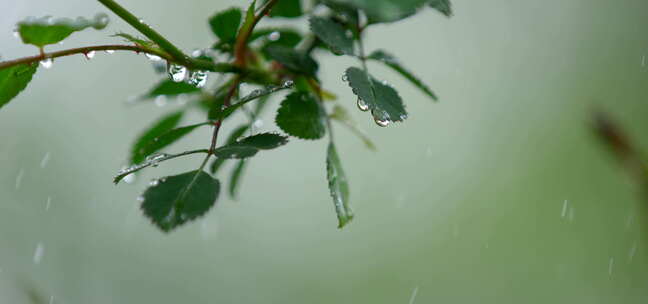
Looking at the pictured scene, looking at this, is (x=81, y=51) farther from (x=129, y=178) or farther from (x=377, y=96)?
(x=377, y=96)

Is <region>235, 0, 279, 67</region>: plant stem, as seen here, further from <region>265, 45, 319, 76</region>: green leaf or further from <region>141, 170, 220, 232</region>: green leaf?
<region>141, 170, 220, 232</region>: green leaf

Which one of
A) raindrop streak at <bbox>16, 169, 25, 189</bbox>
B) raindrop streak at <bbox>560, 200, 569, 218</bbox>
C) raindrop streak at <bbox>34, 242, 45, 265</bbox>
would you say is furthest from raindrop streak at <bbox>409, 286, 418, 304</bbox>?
raindrop streak at <bbox>16, 169, 25, 189</bbox>

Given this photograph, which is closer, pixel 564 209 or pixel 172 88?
pixel 172 88

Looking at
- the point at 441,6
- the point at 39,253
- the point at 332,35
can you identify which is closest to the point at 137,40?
the point at 332,35

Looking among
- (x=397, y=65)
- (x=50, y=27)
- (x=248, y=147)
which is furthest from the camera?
(x=397, y=65)

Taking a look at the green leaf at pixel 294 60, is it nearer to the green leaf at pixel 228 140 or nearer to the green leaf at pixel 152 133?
the green leaf at pixel 228 140

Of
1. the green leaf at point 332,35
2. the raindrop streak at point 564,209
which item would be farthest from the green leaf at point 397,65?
the raindrop streak at point 564,209
